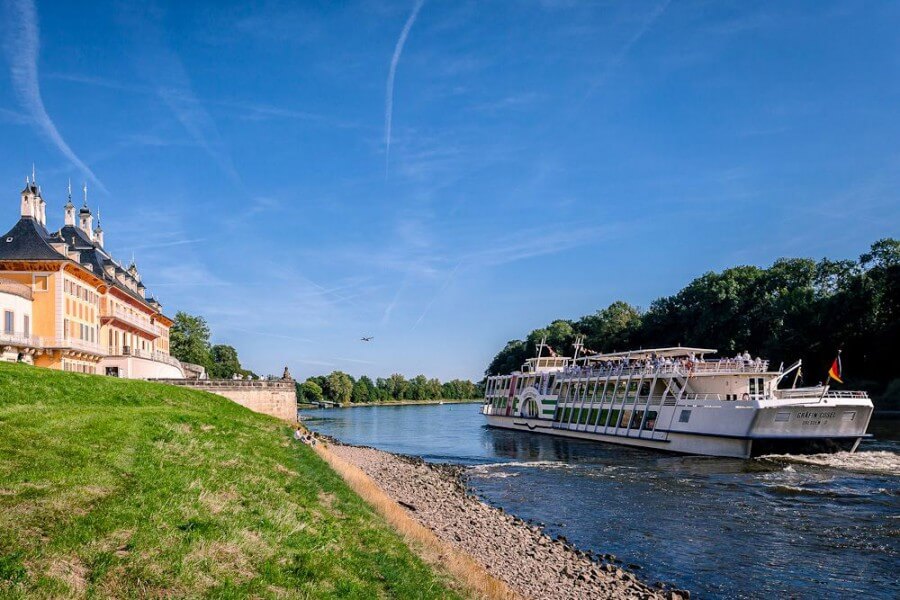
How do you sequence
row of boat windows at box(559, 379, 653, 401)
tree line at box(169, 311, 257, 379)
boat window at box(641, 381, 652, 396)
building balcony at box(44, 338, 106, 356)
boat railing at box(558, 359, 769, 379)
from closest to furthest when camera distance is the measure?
building balcony at box(44, 338, 106, 356), boat railing at box(558, 359, 769, 379), boat window at box(641, 381, 652, 396), row of boat windows at box(559, 379, 653, 401), tree line at box(169, 311, 257, 379)

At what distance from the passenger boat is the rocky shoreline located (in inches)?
740

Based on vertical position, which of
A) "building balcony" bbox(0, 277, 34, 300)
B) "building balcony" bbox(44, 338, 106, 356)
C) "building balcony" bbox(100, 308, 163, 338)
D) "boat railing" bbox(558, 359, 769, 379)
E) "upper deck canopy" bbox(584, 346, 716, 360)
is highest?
"building balcony" bbox(0, 277, 34, 300)

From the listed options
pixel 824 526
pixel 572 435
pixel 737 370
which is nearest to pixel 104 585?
pixel 824 526

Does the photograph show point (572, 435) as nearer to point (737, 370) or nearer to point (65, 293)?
point (737, 370)

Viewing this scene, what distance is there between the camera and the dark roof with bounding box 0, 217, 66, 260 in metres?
45.4

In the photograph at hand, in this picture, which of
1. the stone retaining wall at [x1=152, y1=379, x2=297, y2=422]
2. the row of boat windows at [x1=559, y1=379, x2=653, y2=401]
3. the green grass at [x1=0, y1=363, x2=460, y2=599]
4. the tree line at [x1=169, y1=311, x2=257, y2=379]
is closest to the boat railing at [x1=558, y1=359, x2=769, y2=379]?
the row of boat windows at [x1=559, y1=379, x2=653, y2=401]

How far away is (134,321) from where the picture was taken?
62.1 m

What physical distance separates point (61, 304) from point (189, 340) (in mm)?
61053

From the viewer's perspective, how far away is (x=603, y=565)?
19859mm

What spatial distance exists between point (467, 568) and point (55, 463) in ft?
29.6

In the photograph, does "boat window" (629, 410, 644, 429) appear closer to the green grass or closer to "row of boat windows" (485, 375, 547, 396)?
"row of boat windows" (485, 375, 547, 396)

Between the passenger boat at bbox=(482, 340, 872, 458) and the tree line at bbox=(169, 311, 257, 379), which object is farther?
the tree line at bbox=(169, 311, 257, 379)

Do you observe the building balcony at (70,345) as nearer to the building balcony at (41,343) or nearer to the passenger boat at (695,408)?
the building balcony at (41,343)

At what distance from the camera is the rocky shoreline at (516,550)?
16.9 meters
